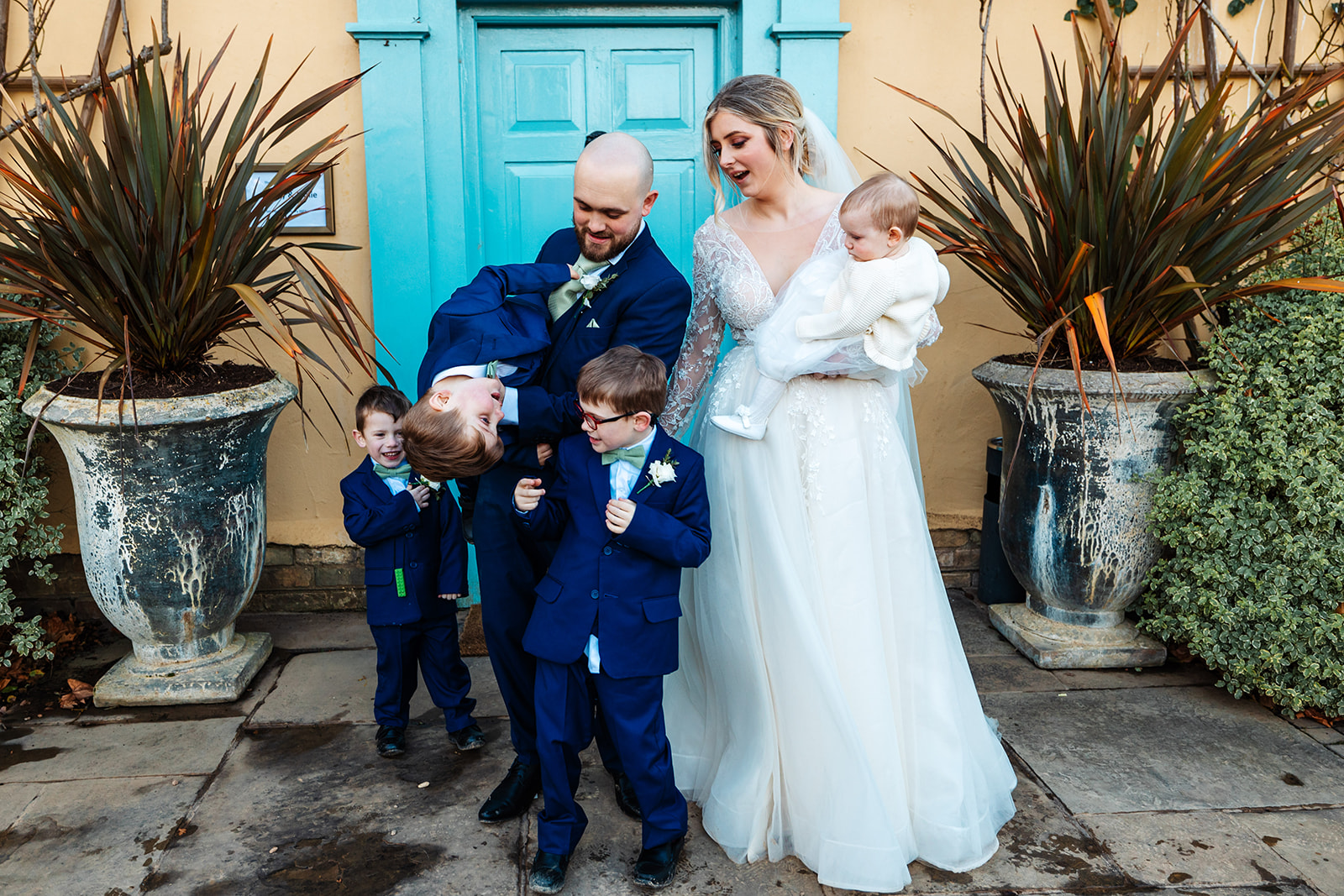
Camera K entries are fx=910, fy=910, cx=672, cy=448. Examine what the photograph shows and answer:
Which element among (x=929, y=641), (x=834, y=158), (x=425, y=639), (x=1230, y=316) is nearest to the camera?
(x=929, y=641)

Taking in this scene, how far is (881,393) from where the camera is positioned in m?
2.33

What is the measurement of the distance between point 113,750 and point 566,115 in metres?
2.73

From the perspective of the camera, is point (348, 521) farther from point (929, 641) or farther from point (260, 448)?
point (929, 641)

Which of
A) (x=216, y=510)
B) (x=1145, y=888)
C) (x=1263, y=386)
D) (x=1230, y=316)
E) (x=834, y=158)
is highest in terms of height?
(x=834, y=158)

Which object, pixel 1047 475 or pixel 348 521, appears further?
pixel 1047 475

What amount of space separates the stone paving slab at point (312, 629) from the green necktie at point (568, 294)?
6.28 feet

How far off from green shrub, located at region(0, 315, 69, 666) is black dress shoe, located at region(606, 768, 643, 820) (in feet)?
6.81

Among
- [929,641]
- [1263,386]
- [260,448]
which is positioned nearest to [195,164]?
[260,448]

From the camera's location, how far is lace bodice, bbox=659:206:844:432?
2.31m

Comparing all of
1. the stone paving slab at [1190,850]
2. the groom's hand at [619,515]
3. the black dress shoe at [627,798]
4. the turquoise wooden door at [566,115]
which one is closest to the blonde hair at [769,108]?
the groom's hand at [619,515]

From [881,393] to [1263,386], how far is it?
5.05 ft

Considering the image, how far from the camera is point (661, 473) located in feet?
6.70

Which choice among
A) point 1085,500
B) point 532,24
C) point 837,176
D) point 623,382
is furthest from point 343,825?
point 532,24

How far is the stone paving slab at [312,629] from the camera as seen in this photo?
354 centimetres
